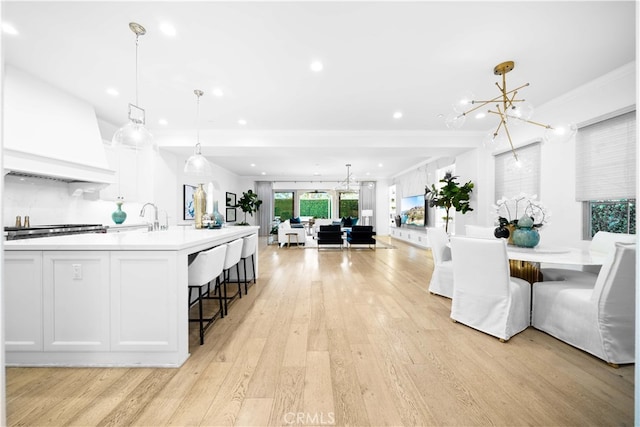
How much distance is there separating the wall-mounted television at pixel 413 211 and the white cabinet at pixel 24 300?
7773 mm

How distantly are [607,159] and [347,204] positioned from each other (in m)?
9.57

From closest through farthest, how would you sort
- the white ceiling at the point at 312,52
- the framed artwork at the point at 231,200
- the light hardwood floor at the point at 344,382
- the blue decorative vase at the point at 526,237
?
the light hardwood floor at the point at 344,382 < the white ceiling at the point at 312,52 < the blue decorative vase at the point at 526,237 < the framed artwork at the point at 231,200

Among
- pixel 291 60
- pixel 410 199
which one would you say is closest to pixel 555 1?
pixel 291 60

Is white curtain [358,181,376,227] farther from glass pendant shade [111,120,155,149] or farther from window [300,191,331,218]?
glass pendant shade [111,120,155,149]

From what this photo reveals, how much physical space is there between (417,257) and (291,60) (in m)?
5.02

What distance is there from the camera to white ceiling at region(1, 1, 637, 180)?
2.03 meters

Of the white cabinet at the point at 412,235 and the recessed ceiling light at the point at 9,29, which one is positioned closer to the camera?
the recessed ceiling light at the point at 9,29

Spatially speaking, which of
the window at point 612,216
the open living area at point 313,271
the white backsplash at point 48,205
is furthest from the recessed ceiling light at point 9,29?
the window at point 612,216

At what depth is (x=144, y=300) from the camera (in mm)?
1751

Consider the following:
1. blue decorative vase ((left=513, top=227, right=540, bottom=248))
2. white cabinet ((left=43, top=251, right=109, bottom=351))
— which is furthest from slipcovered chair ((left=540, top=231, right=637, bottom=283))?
white cabinet ((left=43, top=251, right=109, bottom=351))

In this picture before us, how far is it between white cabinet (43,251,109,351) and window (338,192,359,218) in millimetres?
10786

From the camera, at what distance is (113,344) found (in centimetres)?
176

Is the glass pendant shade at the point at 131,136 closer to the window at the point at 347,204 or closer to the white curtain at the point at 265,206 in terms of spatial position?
the white curtain at the point at 265,206

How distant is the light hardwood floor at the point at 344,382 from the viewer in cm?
134
